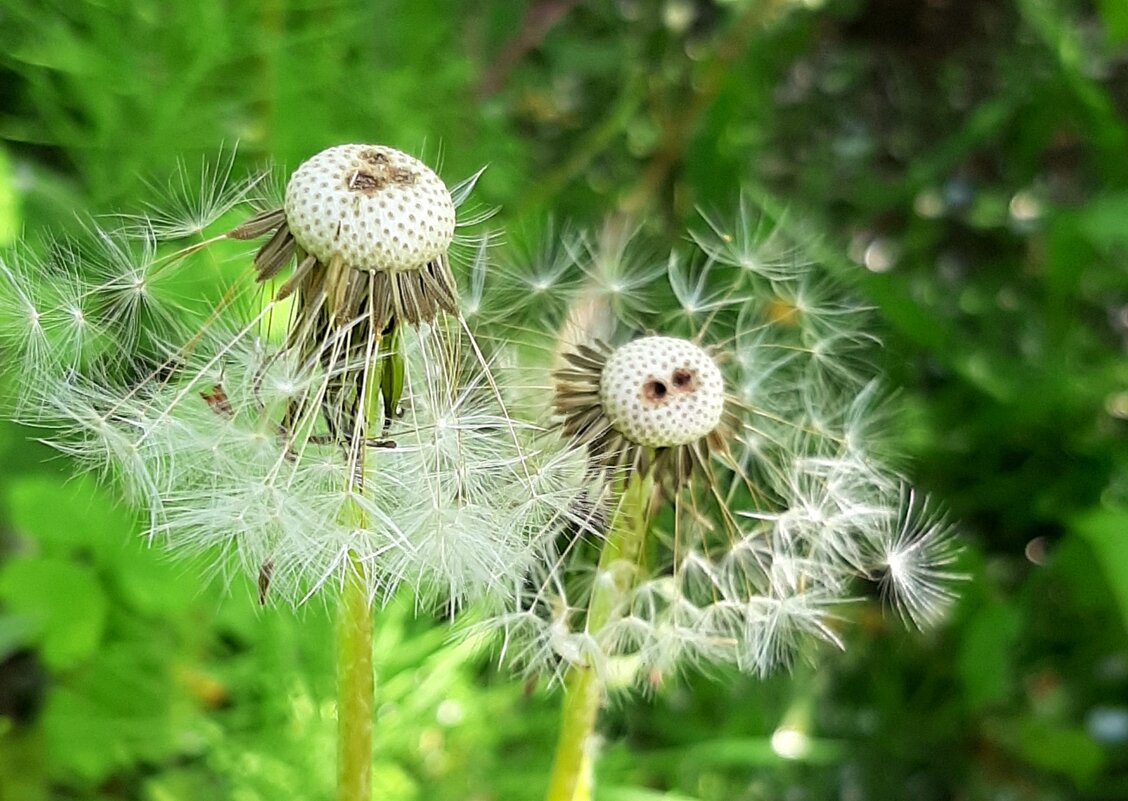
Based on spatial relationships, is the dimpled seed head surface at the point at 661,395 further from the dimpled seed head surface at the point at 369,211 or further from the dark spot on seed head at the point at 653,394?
the dimpled seed head surface at the point at 369,211

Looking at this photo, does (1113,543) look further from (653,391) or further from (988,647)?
(653,391)

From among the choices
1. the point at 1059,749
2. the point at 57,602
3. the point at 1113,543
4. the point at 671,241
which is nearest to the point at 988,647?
the point at 1059,749

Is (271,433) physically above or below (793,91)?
below

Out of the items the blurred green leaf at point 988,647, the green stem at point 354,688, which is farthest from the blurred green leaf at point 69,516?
the blurred green leaf at point 988,647

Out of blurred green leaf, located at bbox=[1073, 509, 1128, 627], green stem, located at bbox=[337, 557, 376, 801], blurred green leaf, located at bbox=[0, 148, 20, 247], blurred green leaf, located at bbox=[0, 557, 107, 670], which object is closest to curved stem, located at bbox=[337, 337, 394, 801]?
green stem, located at bbox=[337, 557, 376, 801]

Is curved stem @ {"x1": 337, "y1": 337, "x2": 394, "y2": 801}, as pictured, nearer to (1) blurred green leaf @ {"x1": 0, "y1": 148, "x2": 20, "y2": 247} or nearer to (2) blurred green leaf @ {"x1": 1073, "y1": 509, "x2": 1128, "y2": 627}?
(1) blurred green leaf @ {"x1": 0, "y1": 148, "x2": 20, "y2": 247}

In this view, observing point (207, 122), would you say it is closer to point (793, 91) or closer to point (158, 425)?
point (158, 425)

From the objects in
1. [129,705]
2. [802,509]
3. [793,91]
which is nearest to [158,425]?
[802,509]
